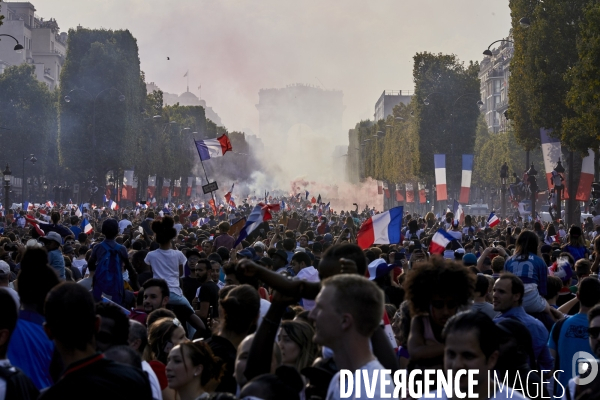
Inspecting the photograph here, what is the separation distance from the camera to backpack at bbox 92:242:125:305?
1033 cm

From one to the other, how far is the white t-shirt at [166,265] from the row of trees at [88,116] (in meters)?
44.4

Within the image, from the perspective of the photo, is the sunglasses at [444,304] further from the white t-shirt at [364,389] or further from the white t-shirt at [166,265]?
the white t-shirt at [166,265]

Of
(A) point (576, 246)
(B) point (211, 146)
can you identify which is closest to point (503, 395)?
(A) point (576, 246)

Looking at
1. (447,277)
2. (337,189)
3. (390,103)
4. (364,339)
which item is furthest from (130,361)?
(390,103)

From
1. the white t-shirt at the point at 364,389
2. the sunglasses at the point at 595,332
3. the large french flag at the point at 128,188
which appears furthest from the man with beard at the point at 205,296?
the large french flag at the point at 128,188

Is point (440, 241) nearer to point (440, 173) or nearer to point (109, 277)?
point (109, 277)

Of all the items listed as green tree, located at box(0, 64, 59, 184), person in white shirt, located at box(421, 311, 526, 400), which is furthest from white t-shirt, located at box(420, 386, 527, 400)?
green tree, located at box(0, 64, 59, 184)

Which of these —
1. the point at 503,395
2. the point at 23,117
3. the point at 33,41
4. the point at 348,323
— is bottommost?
the point at 503,395

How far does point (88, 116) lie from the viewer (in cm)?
6178

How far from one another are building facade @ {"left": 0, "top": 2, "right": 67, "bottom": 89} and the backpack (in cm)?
10011

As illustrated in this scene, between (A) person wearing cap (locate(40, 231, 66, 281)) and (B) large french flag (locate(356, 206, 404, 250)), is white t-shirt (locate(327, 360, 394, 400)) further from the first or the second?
(B) large french flag (locate(356, 206, 404, 250))

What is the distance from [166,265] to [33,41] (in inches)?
4316

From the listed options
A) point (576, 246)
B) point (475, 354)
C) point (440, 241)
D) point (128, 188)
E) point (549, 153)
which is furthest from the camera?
point (128, 188)

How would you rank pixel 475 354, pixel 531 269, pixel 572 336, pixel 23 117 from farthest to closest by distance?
pixel 23 117 < pixel 531 269 < pixel 572 336 < pixel 475 354
